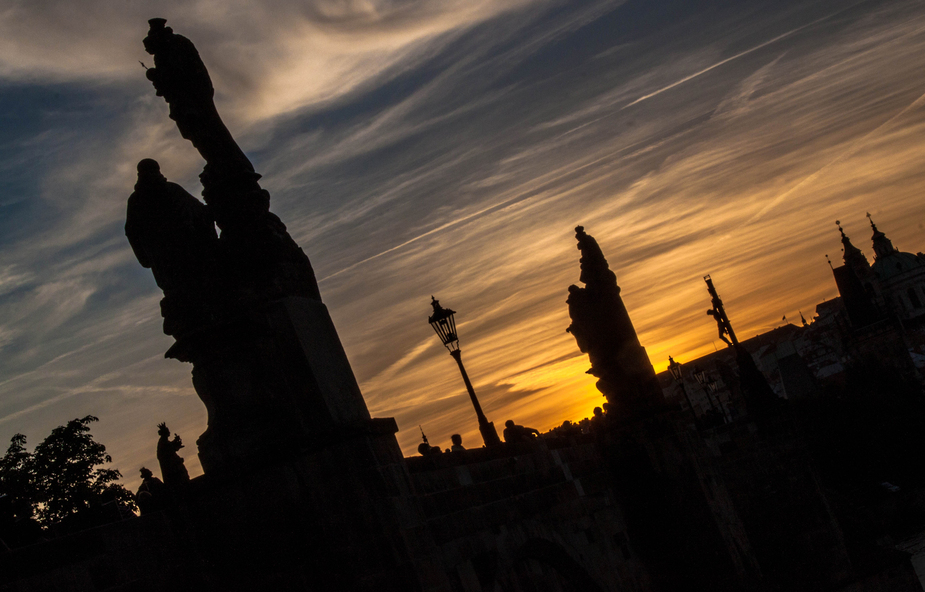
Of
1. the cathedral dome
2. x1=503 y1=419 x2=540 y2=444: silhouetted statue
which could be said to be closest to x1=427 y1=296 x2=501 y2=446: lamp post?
x1=503 y1=419 x2=540 y2=444: silhouetted statue

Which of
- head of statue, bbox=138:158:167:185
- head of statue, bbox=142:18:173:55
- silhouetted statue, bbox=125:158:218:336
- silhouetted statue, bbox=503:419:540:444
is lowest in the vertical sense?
silhouetted statue, bbox=503:419:540:444

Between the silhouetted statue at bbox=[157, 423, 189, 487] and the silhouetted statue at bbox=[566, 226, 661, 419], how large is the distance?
544cm

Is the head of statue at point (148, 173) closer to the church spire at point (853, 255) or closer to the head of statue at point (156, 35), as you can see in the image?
the head of statue at point (156, 35)

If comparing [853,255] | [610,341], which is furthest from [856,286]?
[610,341]

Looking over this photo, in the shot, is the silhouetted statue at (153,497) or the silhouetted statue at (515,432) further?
the silhouetted statue at (515,432)

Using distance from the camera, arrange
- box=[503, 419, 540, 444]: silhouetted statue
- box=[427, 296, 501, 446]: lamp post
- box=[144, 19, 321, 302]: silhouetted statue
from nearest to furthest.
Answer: box=[144, 19, 321, 302]: silhouetted statue < box=[503, 419, 540, 444]: silhouetted statue < box=[427, 296, 501, 446]: lamp post

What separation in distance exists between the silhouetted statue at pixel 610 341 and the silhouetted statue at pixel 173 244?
5814 millimetres

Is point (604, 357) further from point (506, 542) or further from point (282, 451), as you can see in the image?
point (282, 451)

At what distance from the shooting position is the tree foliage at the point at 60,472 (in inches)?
861

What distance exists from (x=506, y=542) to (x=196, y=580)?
2475 mm

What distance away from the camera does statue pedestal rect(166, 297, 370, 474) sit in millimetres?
5277

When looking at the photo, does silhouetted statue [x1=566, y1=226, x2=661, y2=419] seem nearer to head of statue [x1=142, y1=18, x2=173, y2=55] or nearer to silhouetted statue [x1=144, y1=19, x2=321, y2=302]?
silhouetted statue [x1=144, y1=19, x2=321, y2=302]

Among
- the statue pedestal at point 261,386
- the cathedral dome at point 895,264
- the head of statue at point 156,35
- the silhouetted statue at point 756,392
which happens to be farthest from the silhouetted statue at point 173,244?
the cathedral dome at point 895,264

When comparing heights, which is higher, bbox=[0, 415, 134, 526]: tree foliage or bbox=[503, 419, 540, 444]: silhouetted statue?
bbox=[0, 415, 134, 526]: tree foliage
